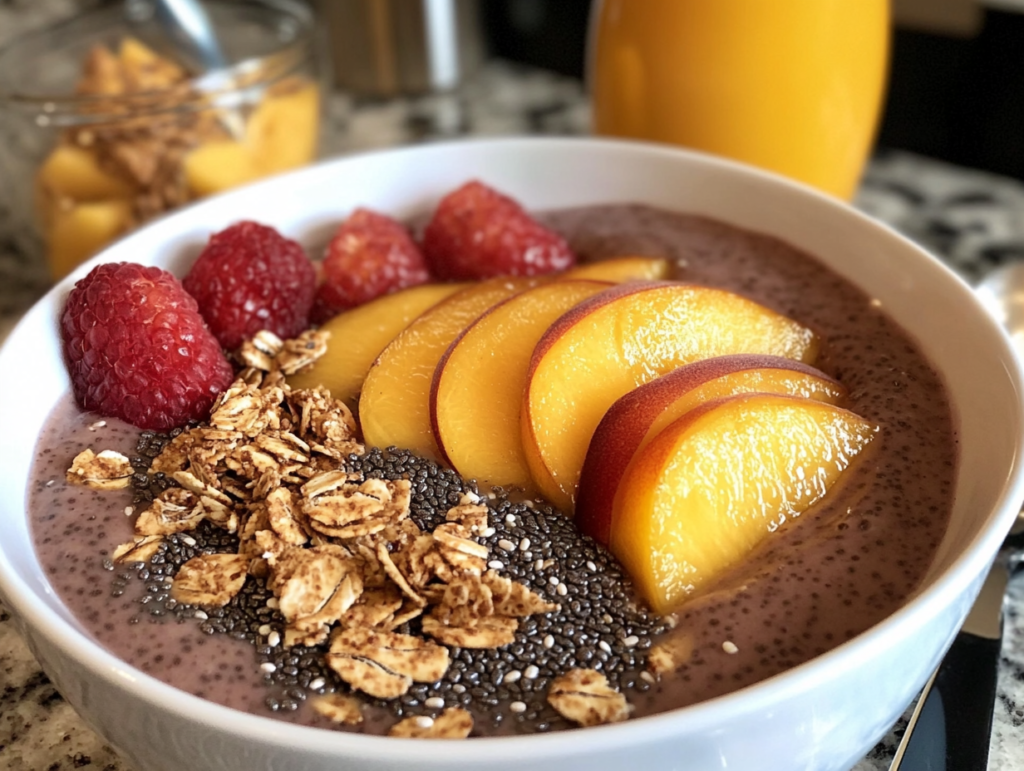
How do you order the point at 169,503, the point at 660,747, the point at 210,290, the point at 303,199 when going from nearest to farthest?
the point at 660,747, the point at 169,503, the point at 210,290, the point at 303,199

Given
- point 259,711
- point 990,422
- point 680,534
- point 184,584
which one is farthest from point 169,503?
point 990,422

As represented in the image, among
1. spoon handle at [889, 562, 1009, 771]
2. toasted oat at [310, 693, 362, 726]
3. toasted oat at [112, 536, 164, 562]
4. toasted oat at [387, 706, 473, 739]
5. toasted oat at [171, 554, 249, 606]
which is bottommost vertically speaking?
spoon handle at [889, 562, 1009, 771]

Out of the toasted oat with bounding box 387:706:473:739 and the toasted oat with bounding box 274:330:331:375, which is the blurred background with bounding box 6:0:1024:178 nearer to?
the toasted oat with bounding box 274:330:331:375

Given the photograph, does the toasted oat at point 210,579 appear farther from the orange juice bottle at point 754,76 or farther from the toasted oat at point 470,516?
the orange juice bottle at point 754,76

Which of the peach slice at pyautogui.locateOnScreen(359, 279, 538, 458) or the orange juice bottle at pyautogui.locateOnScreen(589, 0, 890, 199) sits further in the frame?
the orange juice bottle at pyautogui.locateOnScreen(589, 0, 890, 199)

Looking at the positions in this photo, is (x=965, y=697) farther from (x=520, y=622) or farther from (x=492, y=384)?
(x=492, y=384)

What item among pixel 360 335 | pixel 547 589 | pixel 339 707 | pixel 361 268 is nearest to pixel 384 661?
pixel 339 707

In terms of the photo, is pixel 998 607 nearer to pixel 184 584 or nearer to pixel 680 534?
pixel 680 534

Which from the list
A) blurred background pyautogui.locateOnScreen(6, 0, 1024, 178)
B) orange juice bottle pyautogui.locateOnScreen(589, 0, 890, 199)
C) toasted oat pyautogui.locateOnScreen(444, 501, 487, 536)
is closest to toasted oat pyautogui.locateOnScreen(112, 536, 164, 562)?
toasted oat pyautogui.locateOnScreen(444, 501, 487, 536)
